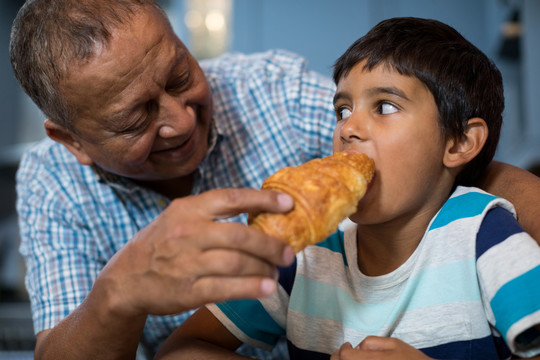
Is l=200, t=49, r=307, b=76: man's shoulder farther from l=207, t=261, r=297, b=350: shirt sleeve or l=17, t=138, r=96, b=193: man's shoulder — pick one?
l=207, t=261, r=297, b=350: shirt sleeve

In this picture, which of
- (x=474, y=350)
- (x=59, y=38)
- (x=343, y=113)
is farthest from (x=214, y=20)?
(x=474, y=350)

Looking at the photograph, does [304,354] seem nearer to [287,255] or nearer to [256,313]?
[256,313]

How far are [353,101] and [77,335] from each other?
81 centimetres

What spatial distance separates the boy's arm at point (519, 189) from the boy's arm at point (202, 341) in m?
0.70


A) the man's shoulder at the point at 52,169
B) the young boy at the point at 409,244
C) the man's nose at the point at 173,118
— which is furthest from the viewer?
the man's shoulder at the point at 52,169

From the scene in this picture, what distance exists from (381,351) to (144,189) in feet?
3.30

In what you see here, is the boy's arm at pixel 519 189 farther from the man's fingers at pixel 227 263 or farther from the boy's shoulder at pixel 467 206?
the man's fingers at pixel 227 263

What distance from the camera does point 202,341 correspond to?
1217mm

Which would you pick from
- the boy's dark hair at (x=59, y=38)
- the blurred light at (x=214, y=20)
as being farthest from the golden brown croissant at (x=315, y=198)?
the blurred light at (x=214, y=20)

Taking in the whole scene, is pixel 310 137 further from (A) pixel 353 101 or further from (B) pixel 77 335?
(B) pixel 77 335

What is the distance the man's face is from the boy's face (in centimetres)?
51

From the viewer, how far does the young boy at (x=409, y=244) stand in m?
1.03

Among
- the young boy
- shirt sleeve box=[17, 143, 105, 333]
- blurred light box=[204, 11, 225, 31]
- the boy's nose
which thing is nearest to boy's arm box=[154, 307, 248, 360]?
the young boy

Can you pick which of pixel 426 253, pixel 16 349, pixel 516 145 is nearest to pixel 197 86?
pixel 426 253
